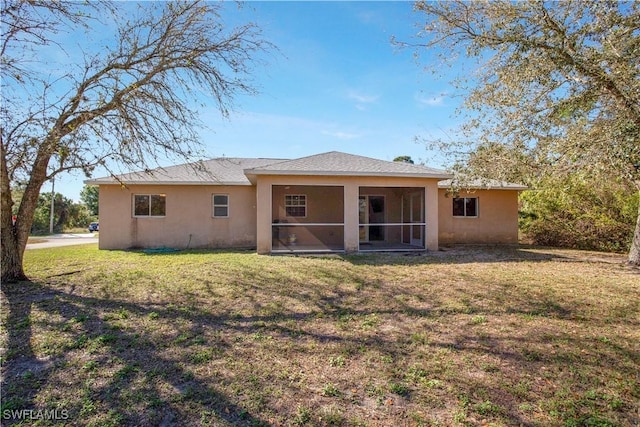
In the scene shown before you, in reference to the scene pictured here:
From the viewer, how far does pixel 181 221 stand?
13273 mm

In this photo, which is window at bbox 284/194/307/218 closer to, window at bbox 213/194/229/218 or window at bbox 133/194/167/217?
window at bbox 213/194/229/218

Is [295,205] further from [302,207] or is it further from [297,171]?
[297,171]

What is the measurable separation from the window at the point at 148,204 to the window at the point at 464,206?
39.9 feet

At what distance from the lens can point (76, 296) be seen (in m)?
6.11

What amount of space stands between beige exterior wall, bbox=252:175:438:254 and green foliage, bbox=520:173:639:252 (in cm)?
412

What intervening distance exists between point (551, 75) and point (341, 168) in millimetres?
6055

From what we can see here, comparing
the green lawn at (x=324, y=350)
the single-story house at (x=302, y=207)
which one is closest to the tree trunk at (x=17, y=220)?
the green lawn at (x=324, y=350)

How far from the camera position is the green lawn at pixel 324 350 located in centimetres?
280

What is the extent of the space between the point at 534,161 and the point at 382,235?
26.3 ft

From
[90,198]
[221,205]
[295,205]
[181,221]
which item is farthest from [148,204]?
[90,198]

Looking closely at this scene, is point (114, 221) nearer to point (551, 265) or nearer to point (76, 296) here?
point (76, 296)

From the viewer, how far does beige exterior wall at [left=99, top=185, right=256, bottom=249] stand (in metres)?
13.0

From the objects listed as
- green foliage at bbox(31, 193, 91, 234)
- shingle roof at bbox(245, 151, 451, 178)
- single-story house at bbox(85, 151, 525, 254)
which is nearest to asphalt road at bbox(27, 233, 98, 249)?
single-story house at bbox(85, 151, 525, 254)

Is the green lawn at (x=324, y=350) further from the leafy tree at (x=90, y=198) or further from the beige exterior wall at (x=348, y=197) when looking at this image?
the leafy tree at (x=90, y=198)
